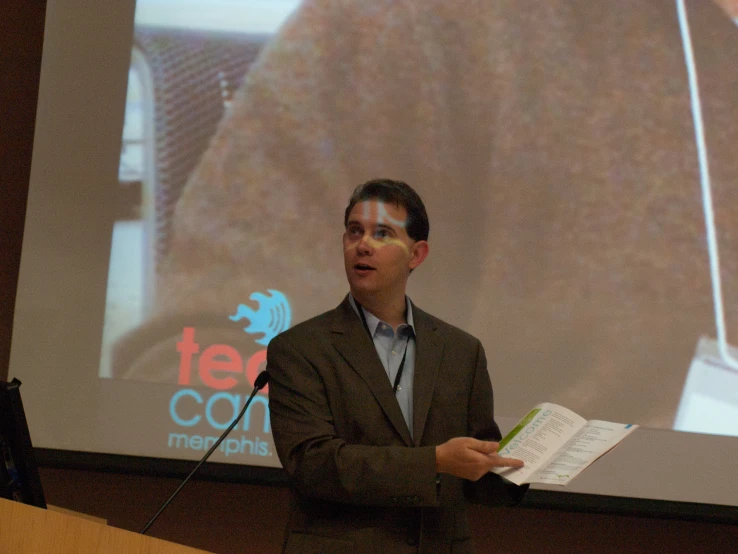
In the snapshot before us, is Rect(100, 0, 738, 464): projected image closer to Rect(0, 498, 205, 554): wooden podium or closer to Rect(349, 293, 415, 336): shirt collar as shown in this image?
Rect(349, 293, 415, 336): shirt collar

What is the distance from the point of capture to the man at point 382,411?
66.7 inches

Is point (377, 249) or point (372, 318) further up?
point (377, 249)

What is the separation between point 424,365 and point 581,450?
0.46m

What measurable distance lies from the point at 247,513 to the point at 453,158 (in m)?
1.64

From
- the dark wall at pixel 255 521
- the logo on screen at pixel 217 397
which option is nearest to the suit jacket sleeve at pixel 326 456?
the logo on screen at pixel 217 397

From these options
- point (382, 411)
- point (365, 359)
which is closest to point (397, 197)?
point (365, 359)

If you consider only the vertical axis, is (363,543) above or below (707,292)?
below

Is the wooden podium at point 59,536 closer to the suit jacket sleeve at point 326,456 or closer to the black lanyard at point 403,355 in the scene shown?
the suit jacket sleeve at point 326,456

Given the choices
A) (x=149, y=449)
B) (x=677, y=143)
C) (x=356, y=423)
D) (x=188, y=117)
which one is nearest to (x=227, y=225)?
(x=188, y=117)

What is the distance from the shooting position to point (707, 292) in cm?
307

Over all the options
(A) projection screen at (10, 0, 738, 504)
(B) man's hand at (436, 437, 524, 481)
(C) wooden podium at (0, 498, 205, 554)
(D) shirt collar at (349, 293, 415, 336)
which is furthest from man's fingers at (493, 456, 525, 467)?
(A) projection screen at (10, 0, 738, 504)

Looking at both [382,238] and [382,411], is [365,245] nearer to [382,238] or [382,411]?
[382,238]

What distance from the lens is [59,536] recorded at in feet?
4.75

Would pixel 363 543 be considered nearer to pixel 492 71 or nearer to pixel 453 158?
pixel 453 158
